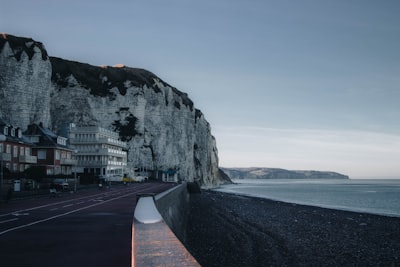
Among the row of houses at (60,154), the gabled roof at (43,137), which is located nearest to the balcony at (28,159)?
the row of houses at (60,154)

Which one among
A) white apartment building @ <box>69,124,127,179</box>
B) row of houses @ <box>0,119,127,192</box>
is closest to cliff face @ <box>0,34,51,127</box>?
row of houses @ <box>0,119,127,192</box>

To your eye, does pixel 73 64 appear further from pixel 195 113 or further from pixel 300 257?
pixel 300 257

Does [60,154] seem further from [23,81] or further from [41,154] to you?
[23,81]

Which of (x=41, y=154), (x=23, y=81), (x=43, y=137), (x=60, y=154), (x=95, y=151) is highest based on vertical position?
(x=23, y=81)

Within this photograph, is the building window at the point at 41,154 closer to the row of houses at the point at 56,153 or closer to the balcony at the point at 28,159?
the row of houses at the point at 56,153

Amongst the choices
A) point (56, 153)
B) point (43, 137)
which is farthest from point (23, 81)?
point (56, 153)

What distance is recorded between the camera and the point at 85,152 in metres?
98.2

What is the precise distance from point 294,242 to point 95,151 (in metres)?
78.1

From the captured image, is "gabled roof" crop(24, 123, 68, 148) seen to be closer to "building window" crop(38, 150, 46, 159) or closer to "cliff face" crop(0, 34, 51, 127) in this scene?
"building window" crop(38, 150, 46, 159)

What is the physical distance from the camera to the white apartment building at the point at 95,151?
95812 millimetres

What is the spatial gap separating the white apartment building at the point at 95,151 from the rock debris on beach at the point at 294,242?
61.0 meters

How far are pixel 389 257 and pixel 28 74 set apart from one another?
83.0m

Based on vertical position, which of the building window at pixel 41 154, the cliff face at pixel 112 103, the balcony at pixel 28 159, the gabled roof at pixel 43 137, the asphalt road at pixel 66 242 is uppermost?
the cliff face at pixel 112 103

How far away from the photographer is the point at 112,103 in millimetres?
112188
